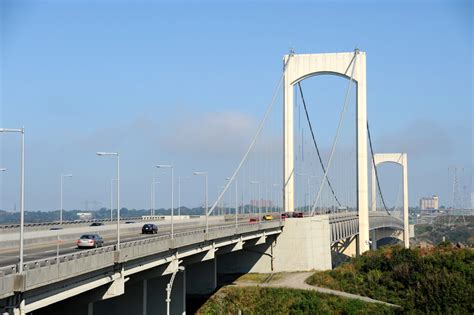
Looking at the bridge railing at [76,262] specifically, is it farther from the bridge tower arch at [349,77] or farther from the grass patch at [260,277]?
the bridge tower arch at [349,77]

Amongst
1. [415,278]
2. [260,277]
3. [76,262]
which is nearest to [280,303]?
[260,277]

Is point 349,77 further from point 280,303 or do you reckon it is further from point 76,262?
point 76,262

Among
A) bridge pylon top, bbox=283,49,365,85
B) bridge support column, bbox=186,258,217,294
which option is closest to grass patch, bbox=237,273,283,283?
bridge support column, bbox=186,258,217,294

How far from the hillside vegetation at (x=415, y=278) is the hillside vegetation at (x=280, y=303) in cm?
362

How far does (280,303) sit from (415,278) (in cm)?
1212

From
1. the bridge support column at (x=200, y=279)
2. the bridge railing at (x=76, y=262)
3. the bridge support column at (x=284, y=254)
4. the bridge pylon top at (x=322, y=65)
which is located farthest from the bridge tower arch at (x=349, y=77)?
the bridge railing at (x=76, y=262)

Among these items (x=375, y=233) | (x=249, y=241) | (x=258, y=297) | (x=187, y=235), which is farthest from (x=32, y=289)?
(x=375, y=233)

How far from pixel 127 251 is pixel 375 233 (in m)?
95.5

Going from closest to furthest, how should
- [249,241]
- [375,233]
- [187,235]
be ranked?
[187,235]
[249,241]
[375,233]

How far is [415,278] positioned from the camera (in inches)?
2249

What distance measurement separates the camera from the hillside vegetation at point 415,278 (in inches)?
2032

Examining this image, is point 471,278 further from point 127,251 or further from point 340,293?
point 127,251

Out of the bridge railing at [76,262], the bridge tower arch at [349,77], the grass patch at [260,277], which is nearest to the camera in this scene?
the bridge railing at [76,262]

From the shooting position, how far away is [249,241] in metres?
60.5
